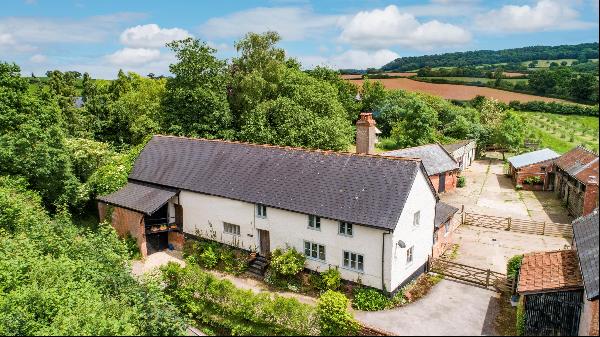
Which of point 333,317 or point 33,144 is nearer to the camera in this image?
point 333,317

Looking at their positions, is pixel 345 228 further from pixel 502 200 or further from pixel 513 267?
pixel 502 200

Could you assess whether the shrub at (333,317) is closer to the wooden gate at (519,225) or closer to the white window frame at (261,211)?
the white window frame at (261,211)

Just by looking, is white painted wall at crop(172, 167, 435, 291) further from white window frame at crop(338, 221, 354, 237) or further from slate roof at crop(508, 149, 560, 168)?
slate roof at crop(508, 149, 560, 168)

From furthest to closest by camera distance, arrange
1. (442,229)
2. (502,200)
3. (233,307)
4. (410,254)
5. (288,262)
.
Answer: (502,200) < (442,229) < (288,262) < (410,254) < (233,307)

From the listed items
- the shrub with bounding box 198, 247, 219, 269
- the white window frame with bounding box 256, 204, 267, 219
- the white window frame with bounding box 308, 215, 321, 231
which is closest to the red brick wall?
the white window frame with bounding box 308, 215, 321, 231

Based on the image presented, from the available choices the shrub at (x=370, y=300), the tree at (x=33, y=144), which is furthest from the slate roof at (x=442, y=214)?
the tree at (x=33, y=144)

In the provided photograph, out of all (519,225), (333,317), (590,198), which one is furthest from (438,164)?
(333,317)
